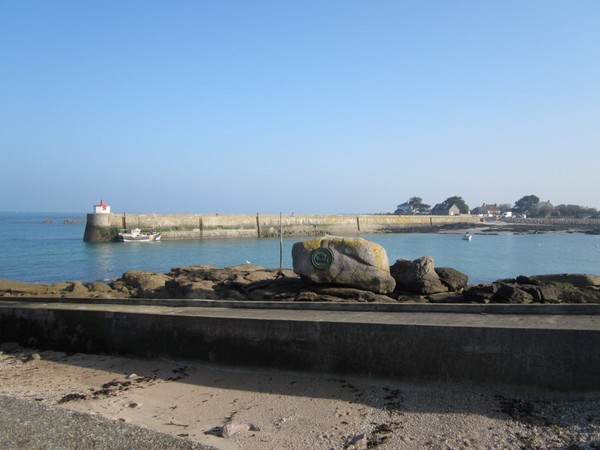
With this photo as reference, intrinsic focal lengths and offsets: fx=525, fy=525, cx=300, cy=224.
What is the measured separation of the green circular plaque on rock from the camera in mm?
9914

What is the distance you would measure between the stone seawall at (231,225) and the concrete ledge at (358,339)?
49523mm

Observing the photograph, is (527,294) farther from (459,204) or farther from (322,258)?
(459,204)

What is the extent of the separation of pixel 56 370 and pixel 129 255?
35.7 metres

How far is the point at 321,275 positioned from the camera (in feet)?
32.7

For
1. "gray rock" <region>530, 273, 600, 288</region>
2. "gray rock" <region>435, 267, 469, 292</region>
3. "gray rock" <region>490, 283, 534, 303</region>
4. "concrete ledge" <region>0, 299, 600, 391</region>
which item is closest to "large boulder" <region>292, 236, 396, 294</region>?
"concrete ledge" <region>0, 299, 600, 391</region>

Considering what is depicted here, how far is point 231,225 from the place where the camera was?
225ft

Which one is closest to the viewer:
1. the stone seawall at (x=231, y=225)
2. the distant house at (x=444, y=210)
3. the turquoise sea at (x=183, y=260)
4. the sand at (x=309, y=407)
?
the sand at (x=309, y=407)

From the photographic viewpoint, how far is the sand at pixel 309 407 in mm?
5438

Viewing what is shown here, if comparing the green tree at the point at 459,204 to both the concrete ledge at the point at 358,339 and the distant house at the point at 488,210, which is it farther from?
the concrete ledge at the point at 358,339

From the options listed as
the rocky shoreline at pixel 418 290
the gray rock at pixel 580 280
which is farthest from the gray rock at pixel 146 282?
the gray rock at pixel 580 280

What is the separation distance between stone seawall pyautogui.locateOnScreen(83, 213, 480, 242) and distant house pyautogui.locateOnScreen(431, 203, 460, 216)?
2007 inches

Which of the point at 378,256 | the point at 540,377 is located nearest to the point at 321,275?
the point at 378,256

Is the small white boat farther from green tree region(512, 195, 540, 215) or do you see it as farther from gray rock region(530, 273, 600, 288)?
green tree region(512, 195, 540, 215)

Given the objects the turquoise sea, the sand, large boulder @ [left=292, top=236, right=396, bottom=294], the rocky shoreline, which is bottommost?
the turquoise sea
